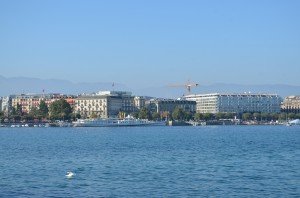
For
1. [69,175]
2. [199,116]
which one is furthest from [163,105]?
[69,175]

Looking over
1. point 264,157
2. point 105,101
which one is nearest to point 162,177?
point 264,157

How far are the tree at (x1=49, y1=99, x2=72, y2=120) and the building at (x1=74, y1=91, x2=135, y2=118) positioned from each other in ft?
68.4

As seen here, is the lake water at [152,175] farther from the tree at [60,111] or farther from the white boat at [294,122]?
the white boat at [294,122]

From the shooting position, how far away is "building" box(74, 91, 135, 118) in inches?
6845

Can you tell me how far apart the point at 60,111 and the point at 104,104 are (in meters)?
26.2

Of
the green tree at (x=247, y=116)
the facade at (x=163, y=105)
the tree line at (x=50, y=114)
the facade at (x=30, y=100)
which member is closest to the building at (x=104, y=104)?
the facade at (x=163, y=105)

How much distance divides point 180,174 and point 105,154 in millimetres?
13381

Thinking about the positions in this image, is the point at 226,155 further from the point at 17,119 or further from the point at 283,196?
the point at 17,119

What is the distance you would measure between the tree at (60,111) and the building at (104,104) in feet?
68.4

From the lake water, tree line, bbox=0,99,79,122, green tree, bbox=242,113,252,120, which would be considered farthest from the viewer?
green tree, bbox=242,113,252,120

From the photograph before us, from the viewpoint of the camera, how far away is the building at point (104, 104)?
17388cm

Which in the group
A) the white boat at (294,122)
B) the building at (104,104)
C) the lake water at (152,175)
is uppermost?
the building at (104,104)

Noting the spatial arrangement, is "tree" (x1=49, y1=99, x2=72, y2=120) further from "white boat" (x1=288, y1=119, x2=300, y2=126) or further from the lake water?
the lake water

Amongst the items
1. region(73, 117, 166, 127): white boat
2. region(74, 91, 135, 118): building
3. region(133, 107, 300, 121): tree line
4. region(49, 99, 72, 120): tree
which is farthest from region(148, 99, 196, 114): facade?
region(49, 99, 72, 120): tree
